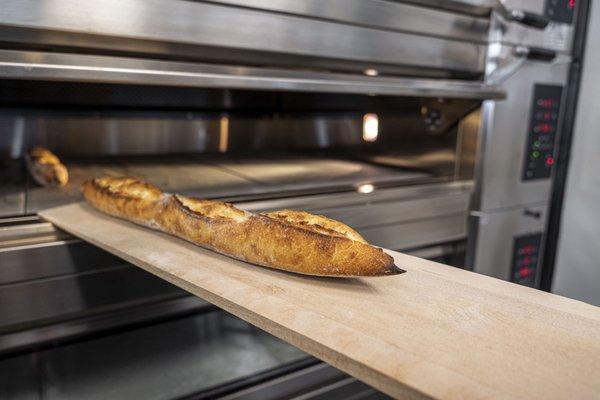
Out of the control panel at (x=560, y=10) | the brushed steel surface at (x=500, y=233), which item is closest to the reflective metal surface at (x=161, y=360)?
the brushed steel surface at (x=500, y=233)

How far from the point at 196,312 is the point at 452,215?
0.71 meters

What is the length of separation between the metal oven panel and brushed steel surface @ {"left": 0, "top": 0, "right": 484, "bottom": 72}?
0.24m

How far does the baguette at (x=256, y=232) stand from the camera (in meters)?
0.62

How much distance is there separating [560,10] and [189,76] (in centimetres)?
118


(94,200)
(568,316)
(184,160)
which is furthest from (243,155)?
(568,316)

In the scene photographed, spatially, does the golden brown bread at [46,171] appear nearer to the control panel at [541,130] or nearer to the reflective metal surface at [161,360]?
the reflective metal surface at [161,360]

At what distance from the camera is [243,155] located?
5.18 ft

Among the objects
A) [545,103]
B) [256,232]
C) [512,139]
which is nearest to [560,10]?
[545,103]

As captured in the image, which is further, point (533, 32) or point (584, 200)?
point (584, 200)

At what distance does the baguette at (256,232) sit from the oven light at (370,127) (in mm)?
1050

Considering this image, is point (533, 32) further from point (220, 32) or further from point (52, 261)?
point (52, 261)

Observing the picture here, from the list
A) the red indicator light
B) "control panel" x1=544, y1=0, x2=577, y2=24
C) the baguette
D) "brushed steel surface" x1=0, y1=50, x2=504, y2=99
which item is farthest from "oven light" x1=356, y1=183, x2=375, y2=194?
"control panel" x1=544, y1=0, x2=577, y2=24

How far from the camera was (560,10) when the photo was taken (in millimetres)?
1559

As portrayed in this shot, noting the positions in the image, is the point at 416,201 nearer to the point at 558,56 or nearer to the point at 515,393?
the point at 558,56
